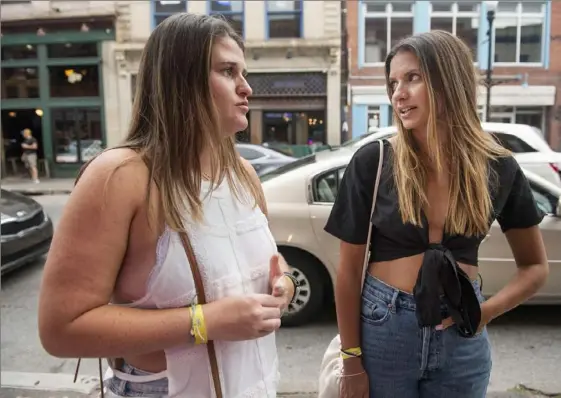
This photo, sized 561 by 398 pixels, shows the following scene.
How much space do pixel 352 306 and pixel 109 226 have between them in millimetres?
954

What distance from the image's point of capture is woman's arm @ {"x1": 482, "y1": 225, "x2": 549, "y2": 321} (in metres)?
1.87

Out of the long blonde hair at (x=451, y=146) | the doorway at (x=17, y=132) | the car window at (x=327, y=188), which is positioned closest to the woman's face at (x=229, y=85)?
the long blonde hair at (x=451, y=146)

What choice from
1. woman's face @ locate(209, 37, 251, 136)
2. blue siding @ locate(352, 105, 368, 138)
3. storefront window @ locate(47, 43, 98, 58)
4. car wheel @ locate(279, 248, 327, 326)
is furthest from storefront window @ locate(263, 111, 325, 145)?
woman's face @ locate(209, 37, 251, 136)

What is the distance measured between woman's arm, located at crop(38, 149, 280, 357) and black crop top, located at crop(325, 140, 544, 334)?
28.3 inches

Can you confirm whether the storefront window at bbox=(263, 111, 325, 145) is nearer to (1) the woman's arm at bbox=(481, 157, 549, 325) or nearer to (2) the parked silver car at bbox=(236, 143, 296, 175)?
(2) the parked silver car at bbox=(236, 143, 296, 175)

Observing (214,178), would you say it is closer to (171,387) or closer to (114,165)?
(114,165)

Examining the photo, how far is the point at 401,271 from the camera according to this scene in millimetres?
1714

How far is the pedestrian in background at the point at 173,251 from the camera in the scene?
3.73ft

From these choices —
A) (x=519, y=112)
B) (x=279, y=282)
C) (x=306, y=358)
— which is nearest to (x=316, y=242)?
(x=306, y=358)

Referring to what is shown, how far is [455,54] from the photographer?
1779 mm

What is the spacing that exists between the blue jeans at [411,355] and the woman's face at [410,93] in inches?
22.1

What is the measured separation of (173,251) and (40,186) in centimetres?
1745

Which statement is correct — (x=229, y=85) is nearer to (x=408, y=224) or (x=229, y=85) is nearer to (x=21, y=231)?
(x=408, y=224)

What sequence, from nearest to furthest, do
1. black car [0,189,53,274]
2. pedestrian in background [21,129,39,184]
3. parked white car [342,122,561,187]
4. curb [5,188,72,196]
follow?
1. parked white car [342,122,561,187]
2. black car [0,189,53,274]
3. curb [5,188,72,196]
4. pedestrian in background [21,129,39,184]
